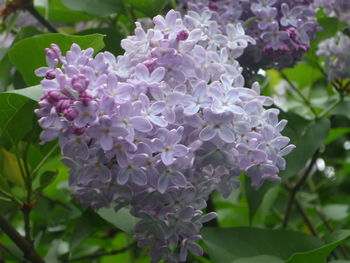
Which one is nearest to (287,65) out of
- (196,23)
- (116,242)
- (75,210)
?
(196,23)

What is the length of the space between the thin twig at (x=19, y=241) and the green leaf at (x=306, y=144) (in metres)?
0.56

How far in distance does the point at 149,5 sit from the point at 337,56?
56cm

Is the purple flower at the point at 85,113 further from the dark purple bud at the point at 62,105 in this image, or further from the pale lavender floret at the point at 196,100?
the pale lavender floret at the point at 196,100

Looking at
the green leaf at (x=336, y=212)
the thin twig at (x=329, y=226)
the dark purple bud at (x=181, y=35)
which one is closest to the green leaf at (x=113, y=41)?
the dark purple bud at (x=181, y=35)

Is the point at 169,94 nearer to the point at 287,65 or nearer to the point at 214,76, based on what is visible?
the point at 214,76

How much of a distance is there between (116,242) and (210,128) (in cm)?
126

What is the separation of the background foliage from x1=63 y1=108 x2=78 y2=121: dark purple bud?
0.31 feet

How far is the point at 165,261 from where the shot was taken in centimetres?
113

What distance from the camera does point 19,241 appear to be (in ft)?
4.16

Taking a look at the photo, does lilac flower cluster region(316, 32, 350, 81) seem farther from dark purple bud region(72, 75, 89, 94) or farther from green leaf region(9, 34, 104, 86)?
dark purple bud region(72, 75, 89, 94)

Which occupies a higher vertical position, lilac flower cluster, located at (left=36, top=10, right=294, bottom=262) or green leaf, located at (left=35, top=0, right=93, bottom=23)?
lilac flower cluster, located at (left=36, top=10, right=294, bottom=262)

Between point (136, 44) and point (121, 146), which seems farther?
point (136, 44)

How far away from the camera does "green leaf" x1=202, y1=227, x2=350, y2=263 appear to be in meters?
1.23

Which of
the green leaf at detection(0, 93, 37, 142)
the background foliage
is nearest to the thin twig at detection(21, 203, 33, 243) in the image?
the background foliage
